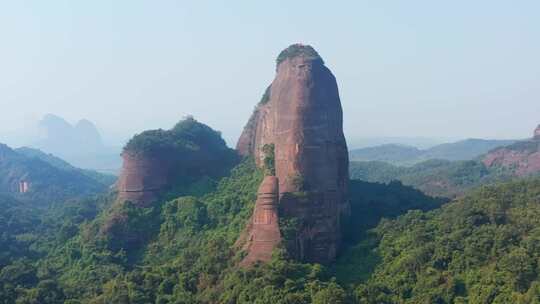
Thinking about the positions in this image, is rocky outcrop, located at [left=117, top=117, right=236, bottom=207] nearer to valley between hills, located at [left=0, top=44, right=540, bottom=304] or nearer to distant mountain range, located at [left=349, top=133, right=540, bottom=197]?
valley between hills, located at [left=0, top=44, right=540, bottom=304]

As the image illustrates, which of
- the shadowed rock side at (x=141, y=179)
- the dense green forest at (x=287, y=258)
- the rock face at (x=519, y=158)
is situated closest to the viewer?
the dense green forest at (x=287, y=258)

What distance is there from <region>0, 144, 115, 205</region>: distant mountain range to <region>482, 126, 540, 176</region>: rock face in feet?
172

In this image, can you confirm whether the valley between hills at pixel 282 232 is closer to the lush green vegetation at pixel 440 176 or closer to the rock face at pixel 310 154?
the rock face at pixel 310 154

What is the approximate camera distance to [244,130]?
1956 inches

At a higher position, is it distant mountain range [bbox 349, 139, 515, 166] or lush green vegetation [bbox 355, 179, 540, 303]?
distant mountain range [bbox 349, 139, 515, 166]

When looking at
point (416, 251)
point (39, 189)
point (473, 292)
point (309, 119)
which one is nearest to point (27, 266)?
point (309, 119)

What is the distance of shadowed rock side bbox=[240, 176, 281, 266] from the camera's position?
32438mm

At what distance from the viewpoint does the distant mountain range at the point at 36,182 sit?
262 ft

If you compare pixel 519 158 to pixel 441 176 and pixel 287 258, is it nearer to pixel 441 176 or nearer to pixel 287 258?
pixel 441 176

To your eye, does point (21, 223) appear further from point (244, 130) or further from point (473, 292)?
point (473, 292)

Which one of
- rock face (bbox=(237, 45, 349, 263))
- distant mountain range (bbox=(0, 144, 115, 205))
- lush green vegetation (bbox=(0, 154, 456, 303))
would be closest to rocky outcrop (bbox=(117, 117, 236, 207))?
lush green vegetation (bbox=(0, 154, 456, 303))

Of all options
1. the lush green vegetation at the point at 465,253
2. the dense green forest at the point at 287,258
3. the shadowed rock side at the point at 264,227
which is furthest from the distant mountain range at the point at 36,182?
the lush green vegetation at the point at 465,253

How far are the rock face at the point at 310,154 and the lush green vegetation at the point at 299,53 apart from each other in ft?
0.20

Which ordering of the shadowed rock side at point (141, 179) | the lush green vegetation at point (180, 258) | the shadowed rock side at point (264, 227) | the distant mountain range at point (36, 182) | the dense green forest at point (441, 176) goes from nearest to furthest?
the lush green vegetation at point (180, 258), the shadowed rock side at point (264, 227), the shadowed rock side at point (141, 179), the dense green forest at point (441, 176), the distant mountain range at point (36, 182)
